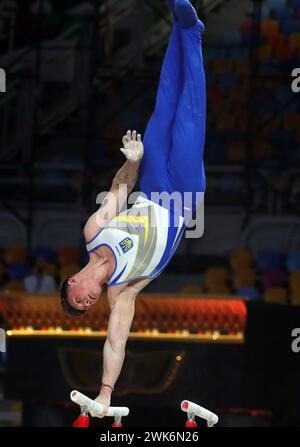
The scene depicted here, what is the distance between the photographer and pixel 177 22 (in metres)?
7.99

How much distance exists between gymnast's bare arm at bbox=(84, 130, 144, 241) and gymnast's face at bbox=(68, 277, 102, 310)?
255mm

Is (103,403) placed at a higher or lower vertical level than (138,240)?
lower

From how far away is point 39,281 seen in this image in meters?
13.4

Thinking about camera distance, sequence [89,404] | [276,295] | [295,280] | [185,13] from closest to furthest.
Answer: [89,404], [185,13], [276,295], [295,280]

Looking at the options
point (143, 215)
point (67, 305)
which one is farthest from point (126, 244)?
point (67, 305)

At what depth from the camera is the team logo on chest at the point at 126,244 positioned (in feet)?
26.2

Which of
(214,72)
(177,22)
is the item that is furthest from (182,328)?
(214,72)

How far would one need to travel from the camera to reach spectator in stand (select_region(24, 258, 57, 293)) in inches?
521

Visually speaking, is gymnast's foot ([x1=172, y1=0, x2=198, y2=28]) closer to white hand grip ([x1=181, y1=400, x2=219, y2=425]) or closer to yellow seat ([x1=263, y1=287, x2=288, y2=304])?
white hand grip ([x1=181, y1=400, x2=219, y2=425])

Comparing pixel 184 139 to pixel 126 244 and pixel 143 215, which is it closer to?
pixel 143 215

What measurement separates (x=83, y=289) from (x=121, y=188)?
627 millimetres

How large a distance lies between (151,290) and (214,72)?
3.11m

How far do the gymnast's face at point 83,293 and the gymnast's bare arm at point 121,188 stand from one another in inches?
10.1

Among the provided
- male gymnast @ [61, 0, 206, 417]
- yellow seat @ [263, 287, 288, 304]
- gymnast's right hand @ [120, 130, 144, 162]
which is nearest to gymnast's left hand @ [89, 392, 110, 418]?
male gymnast @ [61, 0, 206, 417]
